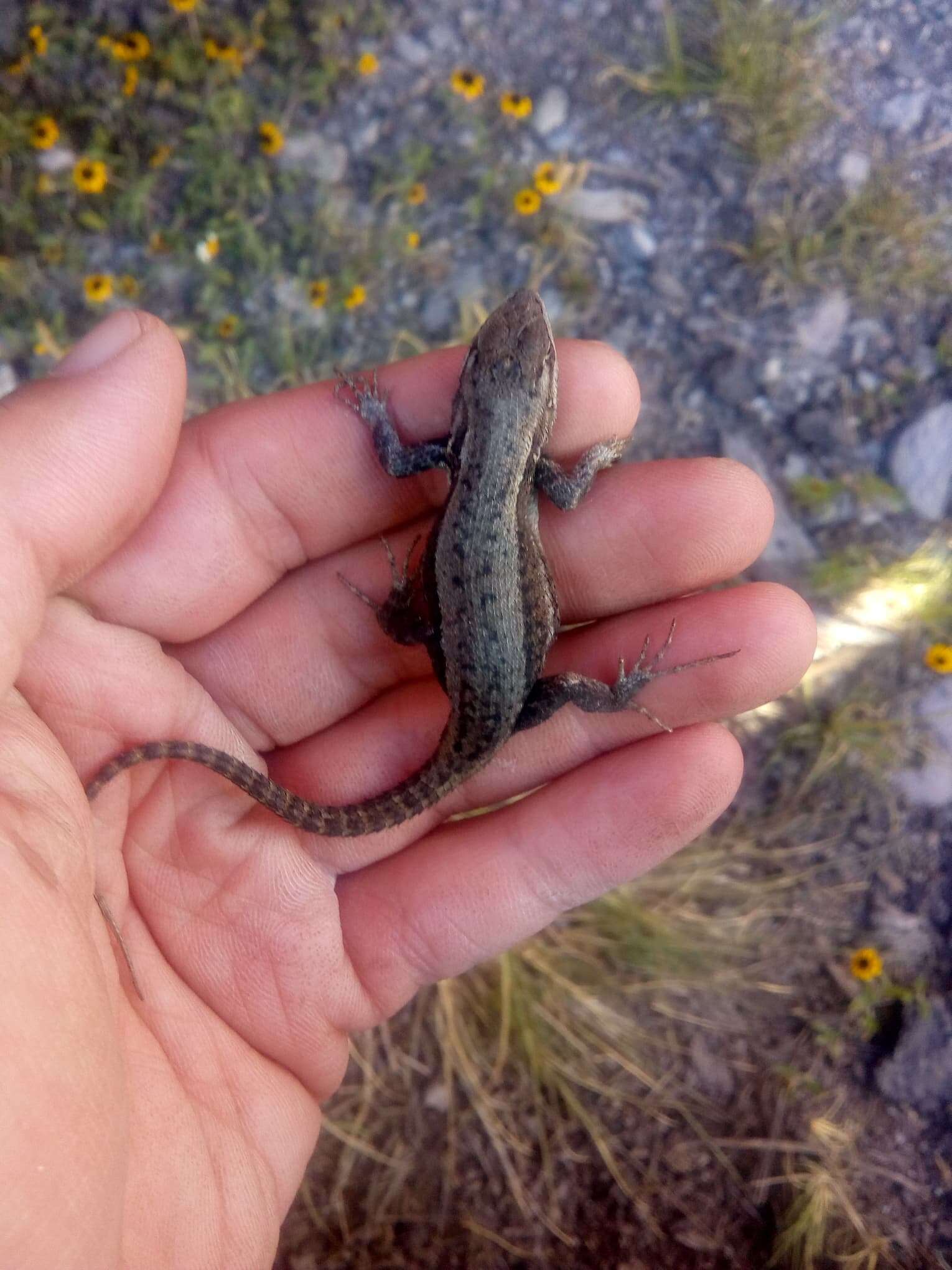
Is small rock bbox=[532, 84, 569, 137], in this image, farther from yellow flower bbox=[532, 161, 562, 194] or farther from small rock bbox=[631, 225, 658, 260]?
small rock bbox=[631, 225, 658, 260]

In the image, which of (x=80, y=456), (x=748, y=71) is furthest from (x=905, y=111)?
(x=80, y=456)

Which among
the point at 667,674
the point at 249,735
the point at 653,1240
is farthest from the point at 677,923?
the point at 249,735

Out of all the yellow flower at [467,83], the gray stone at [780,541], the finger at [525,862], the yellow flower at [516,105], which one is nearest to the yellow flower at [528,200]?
the yellow flower at [516,105]

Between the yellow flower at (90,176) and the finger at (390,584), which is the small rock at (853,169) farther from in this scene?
the yellow flower at (90,176)

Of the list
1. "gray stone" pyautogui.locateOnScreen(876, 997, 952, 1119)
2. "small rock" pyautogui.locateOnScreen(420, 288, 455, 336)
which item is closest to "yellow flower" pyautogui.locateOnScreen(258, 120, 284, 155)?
"small rock" pyautogui.locateOnScreen(420, 288, 455, 336)

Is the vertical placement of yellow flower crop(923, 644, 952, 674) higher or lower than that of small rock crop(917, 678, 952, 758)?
higher

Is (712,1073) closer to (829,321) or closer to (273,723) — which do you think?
(273,723)
